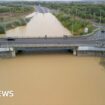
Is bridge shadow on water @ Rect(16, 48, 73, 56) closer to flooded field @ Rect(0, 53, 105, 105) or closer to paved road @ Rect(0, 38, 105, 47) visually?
flooded field @ Rect(0, 53, 105, 105)

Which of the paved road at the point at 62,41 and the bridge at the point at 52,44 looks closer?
the bridge at the point at 52,44

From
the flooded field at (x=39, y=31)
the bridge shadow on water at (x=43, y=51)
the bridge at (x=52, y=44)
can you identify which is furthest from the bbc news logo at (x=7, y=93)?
the flooded field at (x=39, y=31)

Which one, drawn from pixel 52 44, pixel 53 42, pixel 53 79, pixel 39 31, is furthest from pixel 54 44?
pixel 39 31

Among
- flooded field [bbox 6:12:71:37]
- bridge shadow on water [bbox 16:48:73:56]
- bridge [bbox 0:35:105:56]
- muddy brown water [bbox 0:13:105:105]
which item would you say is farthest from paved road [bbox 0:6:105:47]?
flooded field [bbox 6:12:71:37]

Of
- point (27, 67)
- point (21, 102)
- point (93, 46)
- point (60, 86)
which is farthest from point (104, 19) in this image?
point (21, 102)

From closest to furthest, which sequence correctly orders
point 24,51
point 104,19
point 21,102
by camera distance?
1. point 21,102
2. point 24,51
3. point 104,19

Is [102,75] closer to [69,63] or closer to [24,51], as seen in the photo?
[69,63]

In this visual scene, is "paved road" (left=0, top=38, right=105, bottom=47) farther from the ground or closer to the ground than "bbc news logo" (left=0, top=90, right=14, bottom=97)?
farther from the ground

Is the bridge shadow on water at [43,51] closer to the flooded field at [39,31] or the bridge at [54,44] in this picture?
the bridge at [54,44]
